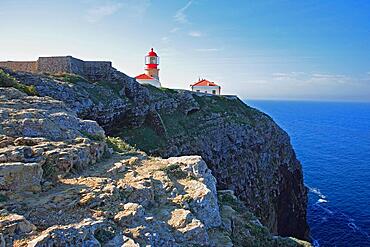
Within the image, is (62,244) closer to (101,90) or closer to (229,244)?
(229,244)

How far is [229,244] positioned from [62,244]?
566 centimetres

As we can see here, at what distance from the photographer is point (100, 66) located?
34.2 meters

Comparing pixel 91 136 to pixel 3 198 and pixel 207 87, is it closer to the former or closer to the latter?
pixel 3 198

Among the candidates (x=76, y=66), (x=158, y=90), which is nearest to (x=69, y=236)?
(x=76, y=66)

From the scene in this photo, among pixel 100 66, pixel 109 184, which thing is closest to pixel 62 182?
pixel 109 184

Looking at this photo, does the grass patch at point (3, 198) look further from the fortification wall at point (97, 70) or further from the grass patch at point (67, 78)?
the fortification wall at point (97, 70)

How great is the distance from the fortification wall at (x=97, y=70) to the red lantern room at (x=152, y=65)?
21106mm

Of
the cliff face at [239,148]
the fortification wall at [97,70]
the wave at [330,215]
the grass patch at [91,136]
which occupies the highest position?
the fortification wall at [97,70]

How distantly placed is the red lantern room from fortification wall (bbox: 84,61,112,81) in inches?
831

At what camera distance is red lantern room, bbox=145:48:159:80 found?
55031 millimetres

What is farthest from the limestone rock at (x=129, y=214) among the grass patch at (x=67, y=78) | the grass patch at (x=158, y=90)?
the grass patch at (x=158, y=90)

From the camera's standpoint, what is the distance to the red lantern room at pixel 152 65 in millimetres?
55031

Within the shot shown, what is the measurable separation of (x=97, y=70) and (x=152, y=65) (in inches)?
863

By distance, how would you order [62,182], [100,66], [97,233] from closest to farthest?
[97,233] < [62,182] < [100,66]
